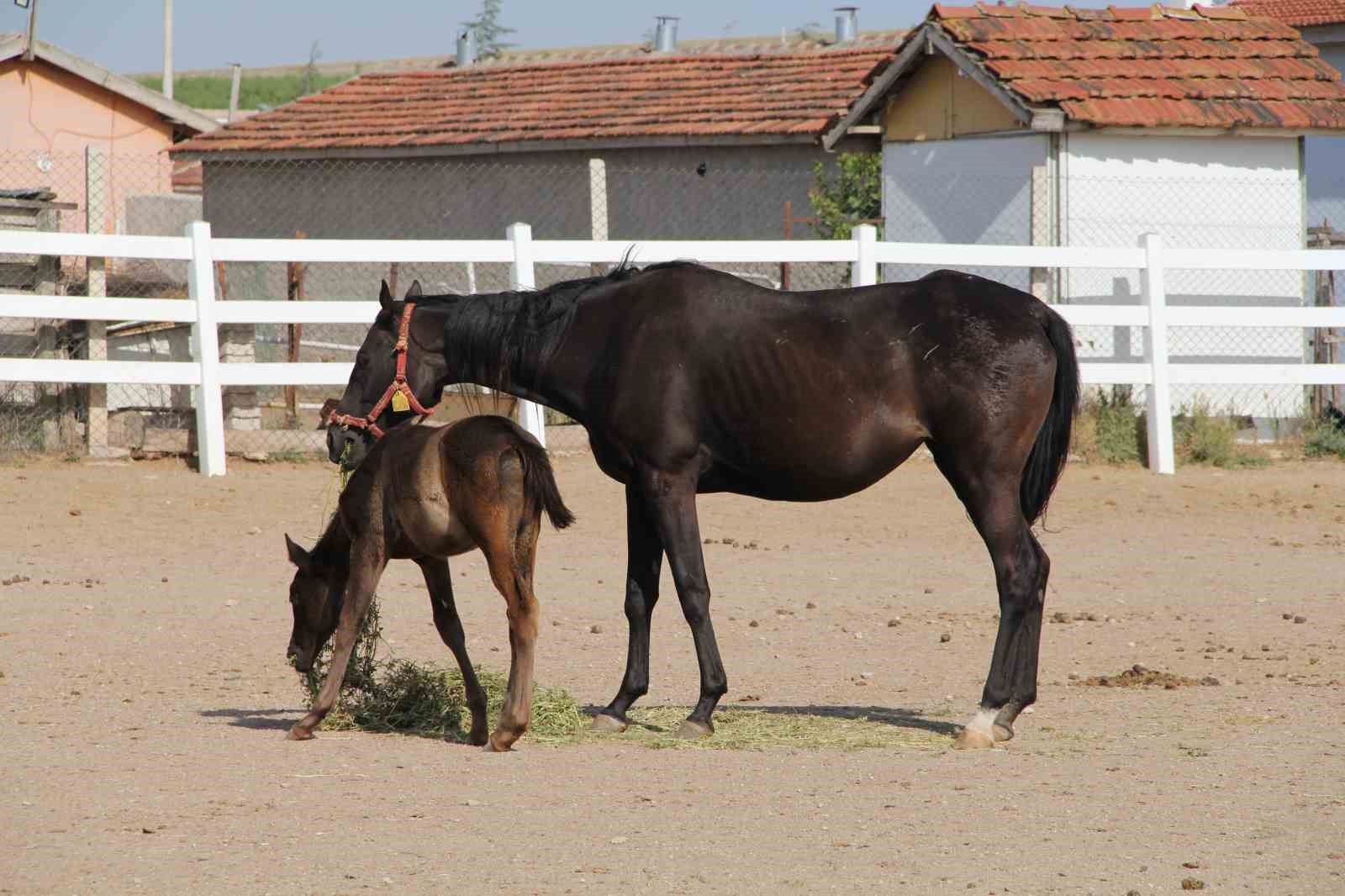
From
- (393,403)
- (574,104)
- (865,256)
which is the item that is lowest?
(393,403)

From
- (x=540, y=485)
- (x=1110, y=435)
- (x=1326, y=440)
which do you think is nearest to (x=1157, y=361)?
(x=1110, y=435)

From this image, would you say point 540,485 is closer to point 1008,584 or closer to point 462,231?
point 1008,584

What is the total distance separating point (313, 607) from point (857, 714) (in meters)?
2.41

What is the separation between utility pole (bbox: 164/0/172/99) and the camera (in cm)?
5167

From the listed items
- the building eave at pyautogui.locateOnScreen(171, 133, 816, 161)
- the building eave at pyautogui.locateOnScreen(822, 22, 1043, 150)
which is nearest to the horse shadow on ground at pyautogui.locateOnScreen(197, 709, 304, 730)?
the building eave at pyautogui.locateOnScreen(822, 22, 1043, 150)

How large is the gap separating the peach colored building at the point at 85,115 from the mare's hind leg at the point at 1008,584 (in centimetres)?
2535

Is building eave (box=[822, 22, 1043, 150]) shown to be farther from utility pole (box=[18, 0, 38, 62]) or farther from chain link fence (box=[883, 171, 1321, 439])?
utility pole (box=[18, 0, 38, 62])

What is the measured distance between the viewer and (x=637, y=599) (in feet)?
25.9

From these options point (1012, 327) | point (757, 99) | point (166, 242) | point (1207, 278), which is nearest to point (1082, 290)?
point (1207, 278)

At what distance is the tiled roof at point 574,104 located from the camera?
952 inches

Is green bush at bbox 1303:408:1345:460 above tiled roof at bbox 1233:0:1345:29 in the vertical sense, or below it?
below

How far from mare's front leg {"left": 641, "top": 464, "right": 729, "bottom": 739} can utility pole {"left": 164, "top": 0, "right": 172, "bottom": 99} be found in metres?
46.8

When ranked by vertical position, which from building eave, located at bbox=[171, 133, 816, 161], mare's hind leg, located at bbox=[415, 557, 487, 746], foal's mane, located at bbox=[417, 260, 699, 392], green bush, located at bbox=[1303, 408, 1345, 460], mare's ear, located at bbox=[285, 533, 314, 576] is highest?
building eave, located at bbox=[171, 133, 816, 161]

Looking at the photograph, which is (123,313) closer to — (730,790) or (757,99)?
(730,790)
